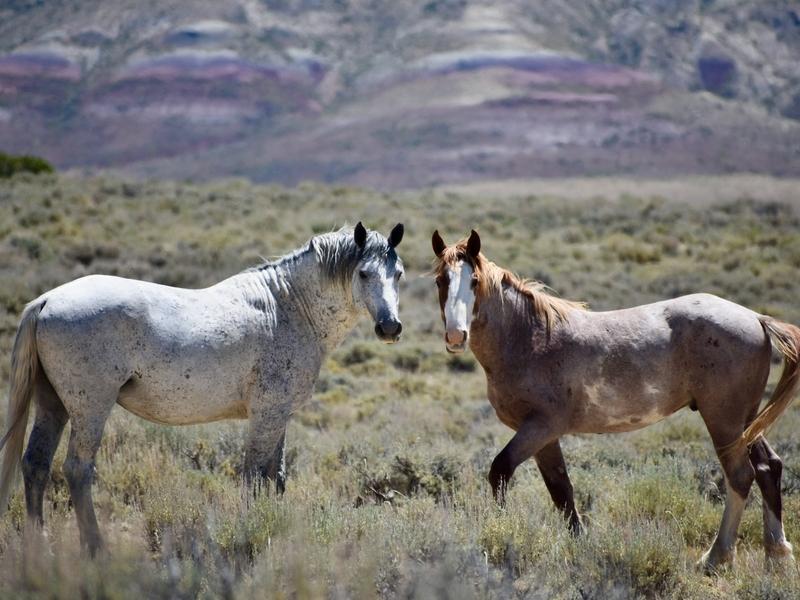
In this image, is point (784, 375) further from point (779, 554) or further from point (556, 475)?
point (556, 475)

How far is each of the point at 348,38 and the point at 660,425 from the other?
97534mm

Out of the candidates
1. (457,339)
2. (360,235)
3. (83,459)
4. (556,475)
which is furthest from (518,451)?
(83,459)

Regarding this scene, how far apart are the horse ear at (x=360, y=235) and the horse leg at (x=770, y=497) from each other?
9.89 feet

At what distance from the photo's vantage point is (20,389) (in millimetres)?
5098

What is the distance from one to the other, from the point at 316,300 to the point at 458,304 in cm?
108

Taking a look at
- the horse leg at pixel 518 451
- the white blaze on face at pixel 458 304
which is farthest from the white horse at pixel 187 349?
the horse leg at pixel 518 451

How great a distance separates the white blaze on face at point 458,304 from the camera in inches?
211

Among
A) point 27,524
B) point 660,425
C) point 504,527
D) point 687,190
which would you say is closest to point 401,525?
point 504,527

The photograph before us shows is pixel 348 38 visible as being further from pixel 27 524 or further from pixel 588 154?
pixel 27 524

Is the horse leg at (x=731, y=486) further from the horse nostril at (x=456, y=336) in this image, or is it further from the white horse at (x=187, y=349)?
the white horse at (x=187, y=349)

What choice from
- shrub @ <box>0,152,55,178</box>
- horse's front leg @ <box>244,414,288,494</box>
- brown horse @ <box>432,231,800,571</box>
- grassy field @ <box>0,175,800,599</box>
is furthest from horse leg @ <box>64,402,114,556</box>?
shrub @ <box>0,152,55,178</box>

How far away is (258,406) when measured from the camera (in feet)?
18.2

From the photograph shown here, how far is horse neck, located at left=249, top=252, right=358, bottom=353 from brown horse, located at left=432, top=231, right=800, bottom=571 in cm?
73

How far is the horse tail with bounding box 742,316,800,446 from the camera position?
5527 millimetres
